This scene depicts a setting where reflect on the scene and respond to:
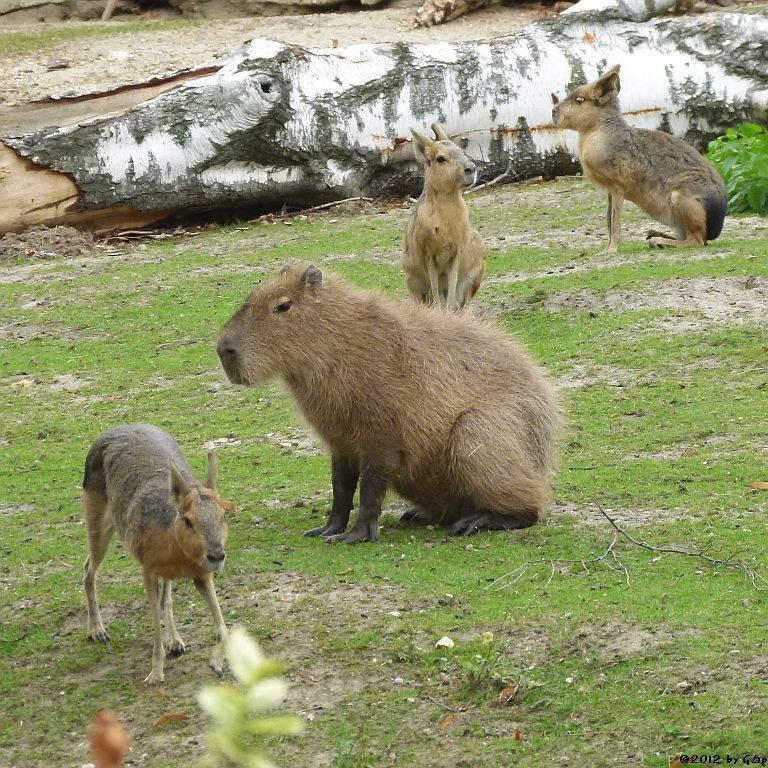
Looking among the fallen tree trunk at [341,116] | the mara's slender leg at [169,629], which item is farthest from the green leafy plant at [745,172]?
the mara's slender leg at [169,629]

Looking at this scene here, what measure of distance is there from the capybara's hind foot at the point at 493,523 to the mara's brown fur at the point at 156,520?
4.36ft

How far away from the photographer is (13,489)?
20.5 ft

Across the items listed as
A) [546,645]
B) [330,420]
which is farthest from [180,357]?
[546,645]

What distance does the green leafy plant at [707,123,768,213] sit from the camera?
10.8 m

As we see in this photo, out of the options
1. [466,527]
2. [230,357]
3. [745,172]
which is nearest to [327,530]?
[466,527]

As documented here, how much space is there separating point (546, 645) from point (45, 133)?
27.3 feet

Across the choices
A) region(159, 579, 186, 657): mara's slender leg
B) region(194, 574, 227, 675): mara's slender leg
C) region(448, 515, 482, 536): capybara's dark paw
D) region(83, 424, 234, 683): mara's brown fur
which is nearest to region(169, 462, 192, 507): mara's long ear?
region(83, 424, 234, 683): mara's brown fur

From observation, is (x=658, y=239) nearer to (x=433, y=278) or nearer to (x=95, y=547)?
(x=433, y=278)

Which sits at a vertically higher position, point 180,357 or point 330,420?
point 330,420

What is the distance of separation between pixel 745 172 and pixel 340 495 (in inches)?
272

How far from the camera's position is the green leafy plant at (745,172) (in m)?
10.8

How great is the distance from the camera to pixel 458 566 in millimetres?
4762

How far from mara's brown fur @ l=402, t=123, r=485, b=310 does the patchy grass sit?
58cm

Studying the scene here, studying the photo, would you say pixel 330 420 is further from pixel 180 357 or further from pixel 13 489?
pixel 180 357
